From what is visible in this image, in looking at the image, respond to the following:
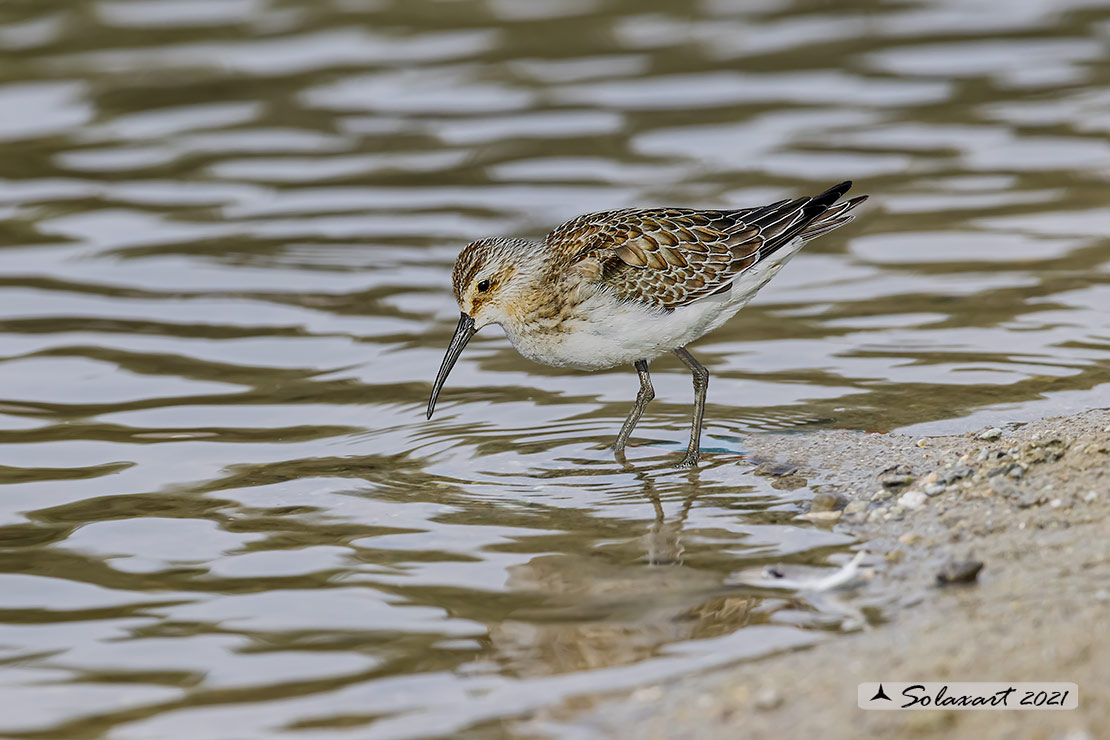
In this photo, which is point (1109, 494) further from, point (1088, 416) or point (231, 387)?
point (231, 387)

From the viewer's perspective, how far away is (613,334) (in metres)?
8.63

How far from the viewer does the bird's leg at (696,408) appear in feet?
28.3

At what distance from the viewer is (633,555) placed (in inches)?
285

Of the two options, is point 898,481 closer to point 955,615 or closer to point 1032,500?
point 1032,500

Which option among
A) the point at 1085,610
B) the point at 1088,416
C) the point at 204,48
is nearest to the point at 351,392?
the point at 1088,416

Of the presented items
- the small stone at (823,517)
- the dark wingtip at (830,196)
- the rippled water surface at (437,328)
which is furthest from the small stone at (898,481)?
the dark wingtip at (830,196)

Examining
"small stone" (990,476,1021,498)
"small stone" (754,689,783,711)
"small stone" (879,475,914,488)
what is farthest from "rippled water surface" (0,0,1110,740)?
"small stone" (990,476,1021,498)

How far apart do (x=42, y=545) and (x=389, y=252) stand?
616 cm

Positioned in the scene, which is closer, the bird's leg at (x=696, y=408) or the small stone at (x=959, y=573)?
the small stone at (x=959, y=573)

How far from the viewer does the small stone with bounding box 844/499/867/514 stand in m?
7.36

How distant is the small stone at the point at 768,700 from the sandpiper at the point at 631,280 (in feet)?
10.7

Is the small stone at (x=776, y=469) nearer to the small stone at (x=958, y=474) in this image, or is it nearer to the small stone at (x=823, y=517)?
the small stone at (x=823, y=517)

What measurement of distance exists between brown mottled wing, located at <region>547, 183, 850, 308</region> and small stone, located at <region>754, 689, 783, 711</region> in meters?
3.74

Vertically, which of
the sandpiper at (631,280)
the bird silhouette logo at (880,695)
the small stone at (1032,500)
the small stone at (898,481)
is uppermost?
the sandpiper at (631,280)
